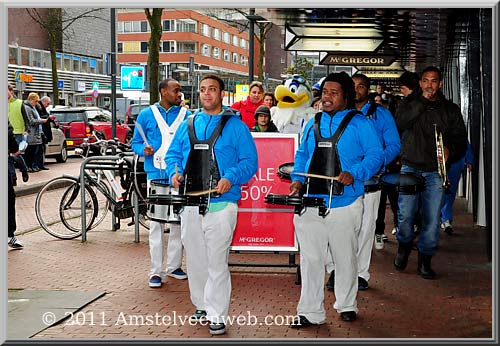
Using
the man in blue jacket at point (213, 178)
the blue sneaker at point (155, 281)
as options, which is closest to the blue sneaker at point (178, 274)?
the blue sneaker at point (155, 281)

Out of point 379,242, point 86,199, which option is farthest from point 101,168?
point 379,242

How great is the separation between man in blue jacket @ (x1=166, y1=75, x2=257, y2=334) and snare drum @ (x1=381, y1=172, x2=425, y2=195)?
88.6 inches

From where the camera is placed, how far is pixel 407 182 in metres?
8.13

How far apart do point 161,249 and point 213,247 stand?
202 centimetres

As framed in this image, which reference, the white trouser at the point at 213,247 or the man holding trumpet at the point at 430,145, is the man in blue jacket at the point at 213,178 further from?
the man holding trumpet at the point at 430,145

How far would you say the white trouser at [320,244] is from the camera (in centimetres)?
649

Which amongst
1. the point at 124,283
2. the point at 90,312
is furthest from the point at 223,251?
the point at 124,283

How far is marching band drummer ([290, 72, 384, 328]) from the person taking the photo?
21.2 ft

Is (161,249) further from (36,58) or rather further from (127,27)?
(36,58)

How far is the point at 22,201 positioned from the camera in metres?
15.2

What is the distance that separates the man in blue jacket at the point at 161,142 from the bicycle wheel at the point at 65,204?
2.33 m

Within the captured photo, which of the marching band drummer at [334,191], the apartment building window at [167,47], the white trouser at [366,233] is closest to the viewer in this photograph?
the marching band drummer at [334,191]

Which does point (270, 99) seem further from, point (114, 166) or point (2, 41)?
point (2, 41)

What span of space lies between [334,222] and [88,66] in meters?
56.3
